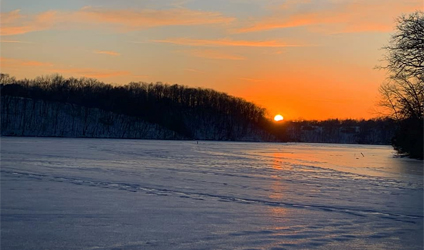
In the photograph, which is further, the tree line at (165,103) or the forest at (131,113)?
the tree line at (165,103)

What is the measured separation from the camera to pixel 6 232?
316 inches

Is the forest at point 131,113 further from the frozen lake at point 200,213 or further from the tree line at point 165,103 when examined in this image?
the frozen lake at point 200,213

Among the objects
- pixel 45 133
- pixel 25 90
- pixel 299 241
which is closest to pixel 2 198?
pixel 299 241

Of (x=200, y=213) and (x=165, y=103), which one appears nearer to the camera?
(x=200, y=213)

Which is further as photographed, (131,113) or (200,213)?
(131,113)

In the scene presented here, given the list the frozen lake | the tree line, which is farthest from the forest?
the frozen lake

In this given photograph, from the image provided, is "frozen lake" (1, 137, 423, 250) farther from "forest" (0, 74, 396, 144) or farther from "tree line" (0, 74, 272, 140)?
"tree line" (0, 74, 272, 140)

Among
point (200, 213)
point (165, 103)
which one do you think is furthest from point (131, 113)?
point (200, 213)

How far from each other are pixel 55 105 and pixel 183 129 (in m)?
36.1

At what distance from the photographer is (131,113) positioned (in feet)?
500

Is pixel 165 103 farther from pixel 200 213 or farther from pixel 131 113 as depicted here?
pixel 200 213

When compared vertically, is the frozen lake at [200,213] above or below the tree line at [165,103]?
below

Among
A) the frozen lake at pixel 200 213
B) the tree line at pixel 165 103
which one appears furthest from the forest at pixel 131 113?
the frozen lake at pixel 200 213

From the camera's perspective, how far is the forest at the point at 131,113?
430 feet
